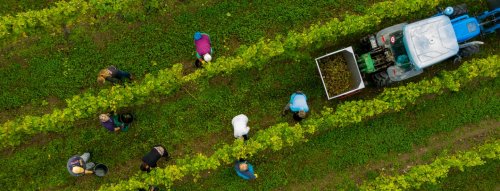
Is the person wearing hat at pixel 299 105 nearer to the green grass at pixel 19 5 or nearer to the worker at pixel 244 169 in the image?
the worker at pixel 244 169

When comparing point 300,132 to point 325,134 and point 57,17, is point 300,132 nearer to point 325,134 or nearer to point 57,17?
point 325,134

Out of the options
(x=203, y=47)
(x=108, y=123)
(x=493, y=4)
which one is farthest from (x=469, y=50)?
(x=108, y=123)

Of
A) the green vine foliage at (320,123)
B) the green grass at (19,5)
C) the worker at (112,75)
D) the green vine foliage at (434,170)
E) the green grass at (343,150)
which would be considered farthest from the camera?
the green grass at (19,5)

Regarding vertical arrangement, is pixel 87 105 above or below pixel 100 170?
above

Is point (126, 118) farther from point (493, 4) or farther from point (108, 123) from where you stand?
point (493, 4)

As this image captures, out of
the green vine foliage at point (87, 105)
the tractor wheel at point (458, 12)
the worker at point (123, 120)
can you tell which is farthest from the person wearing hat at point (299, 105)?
the tractor wheel at point (458, 12)

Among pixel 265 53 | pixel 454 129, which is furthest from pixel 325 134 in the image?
pixel 454 129

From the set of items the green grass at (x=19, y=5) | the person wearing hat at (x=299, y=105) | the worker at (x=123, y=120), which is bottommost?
the person wearing hat at (x=299, y=105)
